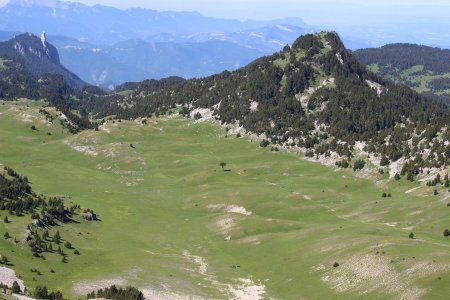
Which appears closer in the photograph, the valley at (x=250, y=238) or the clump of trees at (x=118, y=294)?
the clump of trees at (x=118, y=294)

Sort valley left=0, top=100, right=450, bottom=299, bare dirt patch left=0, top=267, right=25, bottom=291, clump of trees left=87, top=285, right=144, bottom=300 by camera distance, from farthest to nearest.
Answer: valley left=0, top=100, right=450, bottom=299 → bare dirt patch left=0, top=267, right=25, bottom=291 → clump of trees left=87, top=285, right=144, bottom=300

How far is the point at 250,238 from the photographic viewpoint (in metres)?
128

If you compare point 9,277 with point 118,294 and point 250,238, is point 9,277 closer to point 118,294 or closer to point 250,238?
point 118,294

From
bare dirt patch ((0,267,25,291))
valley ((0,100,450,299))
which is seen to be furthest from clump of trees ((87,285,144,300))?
bare dirt patch ((0,267,25,291))

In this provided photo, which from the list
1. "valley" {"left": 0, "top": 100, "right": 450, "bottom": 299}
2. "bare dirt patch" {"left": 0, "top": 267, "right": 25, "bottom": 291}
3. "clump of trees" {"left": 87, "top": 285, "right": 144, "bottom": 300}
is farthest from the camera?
"valley" {"left": 0, "top": 100, "right": 450, "bottom": 299}

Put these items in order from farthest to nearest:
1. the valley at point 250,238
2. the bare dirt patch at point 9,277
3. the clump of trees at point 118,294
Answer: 1. the valley at point 250,238
2. the bare dirt patch at point 9,277
3. the clump of trees at point 118,294

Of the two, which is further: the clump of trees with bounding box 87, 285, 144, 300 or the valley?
the valley

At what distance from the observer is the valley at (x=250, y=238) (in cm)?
9056

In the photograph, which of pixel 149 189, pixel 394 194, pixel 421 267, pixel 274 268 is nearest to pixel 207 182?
pixel 149 189

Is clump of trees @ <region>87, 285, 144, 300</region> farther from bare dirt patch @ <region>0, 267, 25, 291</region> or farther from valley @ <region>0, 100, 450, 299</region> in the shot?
bare dirt patch @ <region>0, 267, 25, 291</region>

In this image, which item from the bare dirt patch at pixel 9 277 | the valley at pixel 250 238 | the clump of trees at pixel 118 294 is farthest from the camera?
the valley at pixel 250 238

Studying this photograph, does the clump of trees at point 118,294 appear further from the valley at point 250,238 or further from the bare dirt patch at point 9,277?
the bare dirt patch at point 9,277

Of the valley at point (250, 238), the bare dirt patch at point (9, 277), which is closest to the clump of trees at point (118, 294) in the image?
the valley at point (250, 238)

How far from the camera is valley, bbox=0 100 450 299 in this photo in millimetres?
90562
